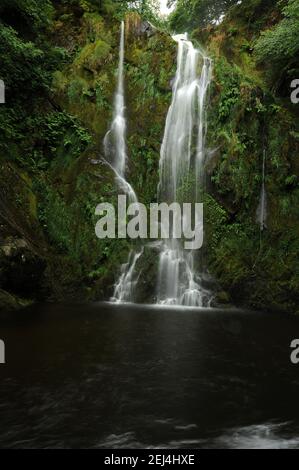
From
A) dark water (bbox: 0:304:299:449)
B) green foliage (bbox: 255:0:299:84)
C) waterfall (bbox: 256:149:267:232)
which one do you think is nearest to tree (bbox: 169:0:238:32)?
green foliage (bbox: 255:0:299:84)

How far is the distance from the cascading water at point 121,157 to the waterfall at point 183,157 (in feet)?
2.83

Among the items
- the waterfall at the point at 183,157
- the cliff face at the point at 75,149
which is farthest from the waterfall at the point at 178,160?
the cliff face at the point at 75,149

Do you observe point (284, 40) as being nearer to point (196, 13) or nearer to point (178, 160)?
point (178, 160)

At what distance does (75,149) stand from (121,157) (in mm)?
Answer: 1561

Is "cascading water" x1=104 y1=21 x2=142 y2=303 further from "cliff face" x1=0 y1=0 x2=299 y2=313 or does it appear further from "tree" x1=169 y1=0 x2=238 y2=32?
"tree" x1=169 y1=0 x2=238 y2=32

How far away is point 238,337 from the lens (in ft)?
24.0

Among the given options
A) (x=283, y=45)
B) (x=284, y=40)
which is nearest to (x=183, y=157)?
(x=283, y=45)

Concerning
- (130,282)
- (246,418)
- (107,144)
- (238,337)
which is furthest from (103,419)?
Answer: (107,144)

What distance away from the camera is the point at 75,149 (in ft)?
43.5

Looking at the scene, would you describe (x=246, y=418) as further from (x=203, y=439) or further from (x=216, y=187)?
(x=216, y=187)

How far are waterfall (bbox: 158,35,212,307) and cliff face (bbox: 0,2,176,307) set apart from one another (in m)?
0.37

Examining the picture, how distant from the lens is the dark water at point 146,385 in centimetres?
368

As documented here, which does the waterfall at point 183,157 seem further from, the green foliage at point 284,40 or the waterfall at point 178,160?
the green foliage at point 284,40

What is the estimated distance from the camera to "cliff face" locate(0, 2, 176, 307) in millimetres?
11312
